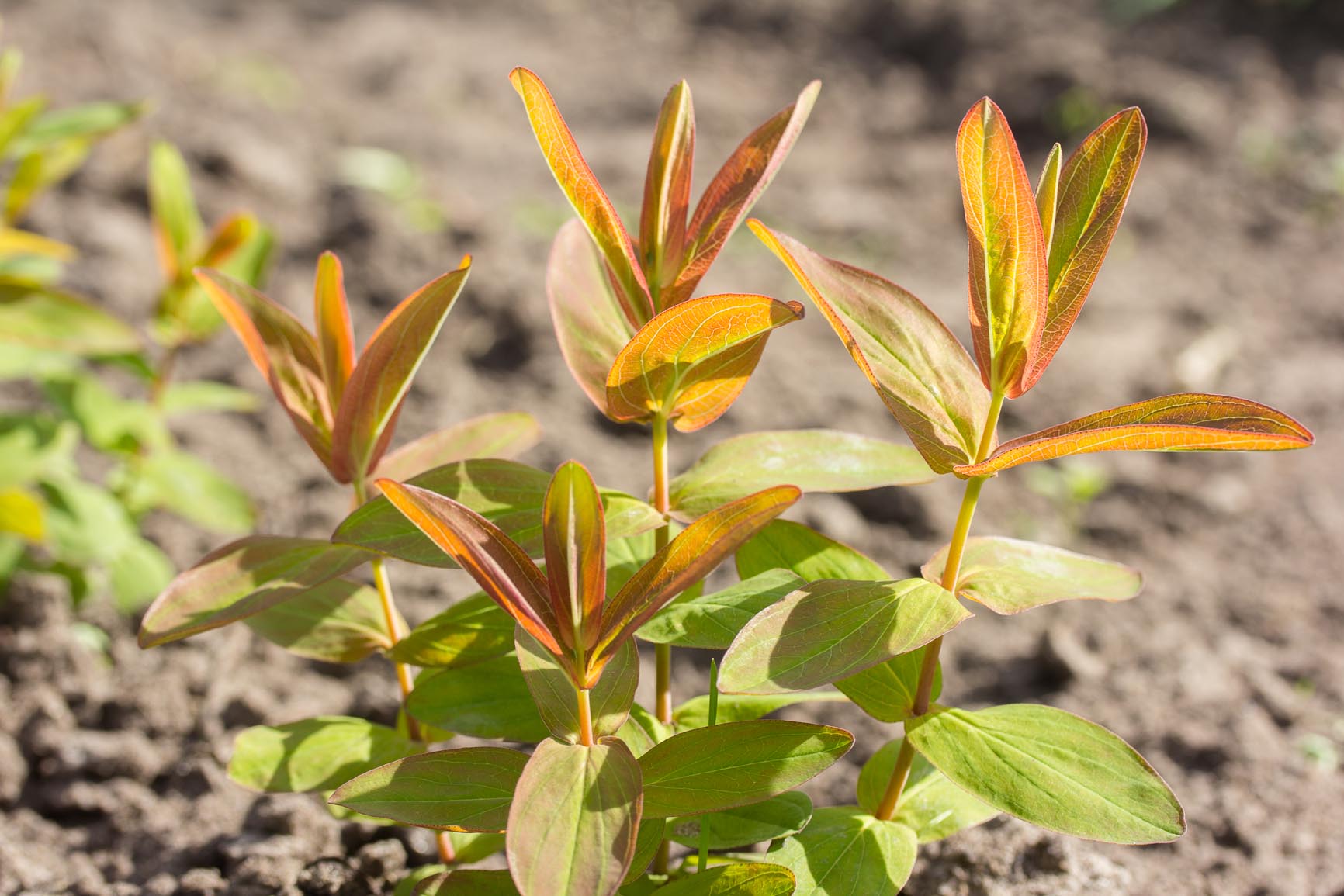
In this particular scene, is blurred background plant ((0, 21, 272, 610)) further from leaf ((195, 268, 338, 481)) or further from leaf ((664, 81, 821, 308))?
leaf ((664, 81, 821, 308))

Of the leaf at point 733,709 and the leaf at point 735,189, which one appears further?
the leaf at point 733,709

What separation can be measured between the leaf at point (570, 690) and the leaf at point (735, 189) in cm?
40

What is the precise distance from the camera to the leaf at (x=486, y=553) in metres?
0.99

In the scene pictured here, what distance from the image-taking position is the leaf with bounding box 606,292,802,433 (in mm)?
1089

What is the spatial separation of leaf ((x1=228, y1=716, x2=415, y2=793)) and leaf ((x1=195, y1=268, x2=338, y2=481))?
361mm

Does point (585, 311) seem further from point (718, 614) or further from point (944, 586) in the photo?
point (944, 586)

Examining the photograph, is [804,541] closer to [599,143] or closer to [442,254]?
[442,254]

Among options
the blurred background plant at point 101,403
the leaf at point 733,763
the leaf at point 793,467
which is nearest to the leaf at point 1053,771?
the leaf at point 733,763

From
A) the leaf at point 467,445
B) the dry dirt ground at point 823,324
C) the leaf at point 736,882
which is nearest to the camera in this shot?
the leaf at point 736,882

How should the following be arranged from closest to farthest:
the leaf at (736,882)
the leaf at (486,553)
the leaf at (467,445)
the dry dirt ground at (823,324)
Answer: the leaf at (486,553), the leaf at (736,882), the leaf at (467,445), the dry dirt ground at (823,324)

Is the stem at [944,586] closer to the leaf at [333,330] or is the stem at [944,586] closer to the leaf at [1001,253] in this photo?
the leaf at [1001,253]

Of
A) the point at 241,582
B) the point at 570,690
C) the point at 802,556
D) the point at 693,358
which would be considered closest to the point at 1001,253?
the point at 693,358

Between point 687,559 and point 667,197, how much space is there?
410 millimetres

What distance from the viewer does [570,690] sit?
1209 mm
